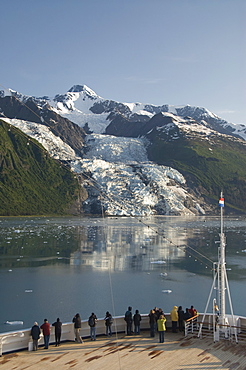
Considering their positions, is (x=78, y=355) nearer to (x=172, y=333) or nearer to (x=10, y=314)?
(x=172, y=333)

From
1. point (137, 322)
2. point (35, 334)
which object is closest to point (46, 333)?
point (35, 334)

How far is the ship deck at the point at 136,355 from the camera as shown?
16.0m

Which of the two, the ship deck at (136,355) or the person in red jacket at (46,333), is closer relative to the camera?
the ship deck at (136,355)

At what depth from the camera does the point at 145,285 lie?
4325 centimetres

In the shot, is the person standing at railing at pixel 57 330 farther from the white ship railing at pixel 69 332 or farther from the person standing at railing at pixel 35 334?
the person standing at railing at pixel 35 334

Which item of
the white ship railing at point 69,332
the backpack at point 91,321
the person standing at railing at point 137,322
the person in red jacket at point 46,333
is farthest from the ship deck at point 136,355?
the backpack at point 91,321

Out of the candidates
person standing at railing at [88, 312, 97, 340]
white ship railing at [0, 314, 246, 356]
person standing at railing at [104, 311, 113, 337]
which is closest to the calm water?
white ship railing at [0, 314, 246, 356]

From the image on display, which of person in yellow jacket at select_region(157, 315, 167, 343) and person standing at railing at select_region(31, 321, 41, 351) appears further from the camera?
person in yellow jacket at select_region(157, 315, 167, 343)

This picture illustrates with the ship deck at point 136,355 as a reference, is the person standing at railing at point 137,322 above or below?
above

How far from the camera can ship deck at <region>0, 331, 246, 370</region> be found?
15992mm

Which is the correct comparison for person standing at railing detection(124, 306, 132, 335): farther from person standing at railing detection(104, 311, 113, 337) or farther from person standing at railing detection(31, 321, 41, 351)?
person standing at railing detection(31, 321, 41, 351)

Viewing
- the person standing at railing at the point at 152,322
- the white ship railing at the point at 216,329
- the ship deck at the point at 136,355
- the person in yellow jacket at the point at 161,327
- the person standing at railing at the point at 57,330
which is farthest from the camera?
the person standing at railing at the point at 152,322

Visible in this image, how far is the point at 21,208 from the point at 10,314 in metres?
170

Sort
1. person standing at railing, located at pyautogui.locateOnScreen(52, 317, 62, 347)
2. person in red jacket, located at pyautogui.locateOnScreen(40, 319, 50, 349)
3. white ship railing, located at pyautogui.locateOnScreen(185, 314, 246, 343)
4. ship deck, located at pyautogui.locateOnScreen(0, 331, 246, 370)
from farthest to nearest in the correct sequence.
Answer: white ship railing, located at pyautogui.locateOnScreen(185, 314, 246, 343), person standing at railing, located at pyautogui.locateOnScreen(52, 317, 62, 347), person in red jacket, located at pyautogui.locateOnScreen(40, 319, 50, 349), ship deck, located at pyautogui.locateOnScreen(0, 331, 246, 370)
